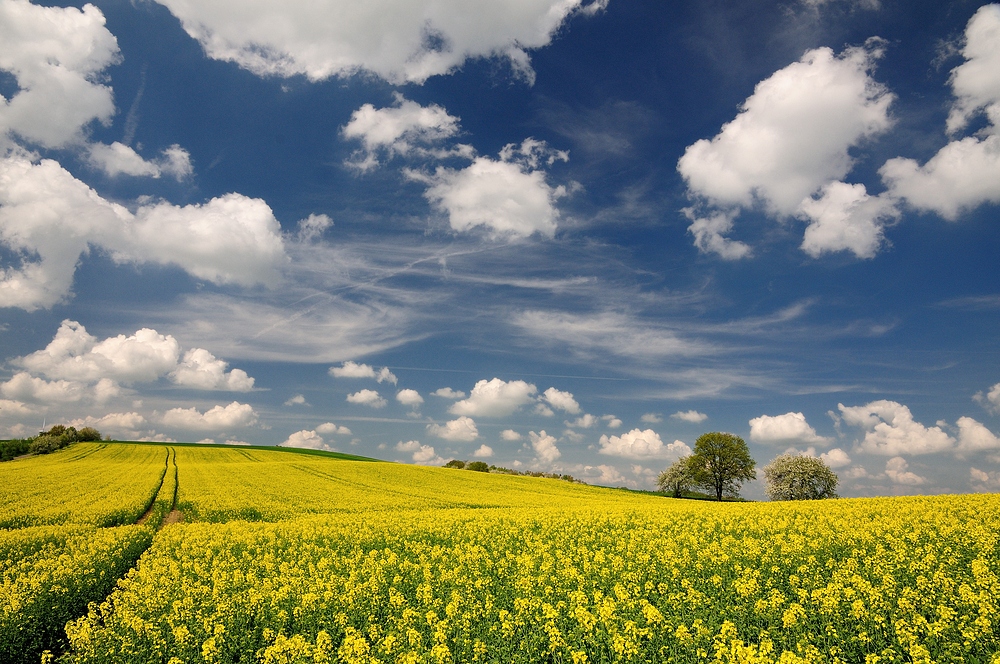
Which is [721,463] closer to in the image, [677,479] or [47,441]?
[677,479]

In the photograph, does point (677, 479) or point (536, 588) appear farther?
point (677, 479)

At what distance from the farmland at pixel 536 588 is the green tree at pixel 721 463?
52744 mm

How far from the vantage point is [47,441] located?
9881cm

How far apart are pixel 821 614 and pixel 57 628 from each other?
57.2 feet

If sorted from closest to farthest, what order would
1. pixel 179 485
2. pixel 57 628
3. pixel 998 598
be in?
pixel 998 598, pixel 57 628, pixel 179 485

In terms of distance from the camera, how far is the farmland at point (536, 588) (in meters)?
8.21

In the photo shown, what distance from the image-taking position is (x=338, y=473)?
56969 millimetres

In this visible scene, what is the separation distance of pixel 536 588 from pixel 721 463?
70049 mm

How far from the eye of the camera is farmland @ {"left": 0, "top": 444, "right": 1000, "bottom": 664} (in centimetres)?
821

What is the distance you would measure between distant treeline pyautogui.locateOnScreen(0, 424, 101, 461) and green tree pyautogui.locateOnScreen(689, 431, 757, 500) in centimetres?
11630

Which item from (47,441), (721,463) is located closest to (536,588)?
(721,463)

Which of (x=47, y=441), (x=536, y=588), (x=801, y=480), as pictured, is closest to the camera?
(x=536, y=588)

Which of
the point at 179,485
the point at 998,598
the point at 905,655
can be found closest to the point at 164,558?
the point at 905,655

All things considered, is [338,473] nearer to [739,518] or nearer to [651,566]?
[739,518]
